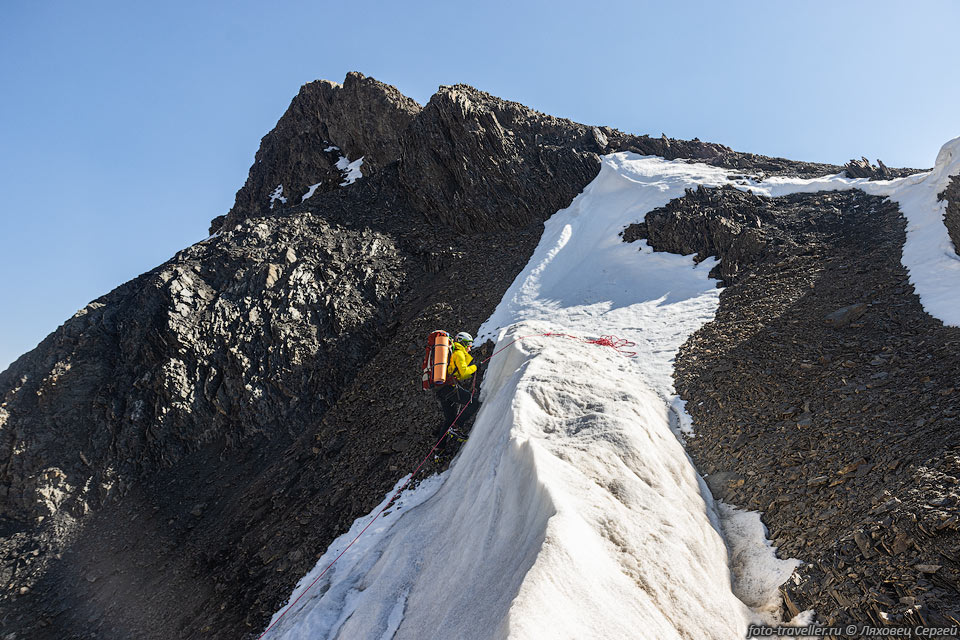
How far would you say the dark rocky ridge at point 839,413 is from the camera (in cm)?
515

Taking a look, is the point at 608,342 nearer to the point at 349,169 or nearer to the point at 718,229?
the point at 718,229

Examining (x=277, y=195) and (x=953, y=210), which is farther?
(x=277, y=195)

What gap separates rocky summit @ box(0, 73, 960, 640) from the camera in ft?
23.1

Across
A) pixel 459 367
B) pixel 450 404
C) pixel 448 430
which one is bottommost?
pixel 448 430

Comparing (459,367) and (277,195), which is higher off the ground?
(277,195)

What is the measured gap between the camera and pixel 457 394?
38.7ft

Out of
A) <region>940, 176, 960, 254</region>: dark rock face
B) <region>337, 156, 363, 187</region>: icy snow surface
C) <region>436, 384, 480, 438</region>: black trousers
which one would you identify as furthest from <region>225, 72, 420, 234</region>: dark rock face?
<region>940, 176, 960, 254</region>: dark rock face

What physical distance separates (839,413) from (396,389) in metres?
11.8

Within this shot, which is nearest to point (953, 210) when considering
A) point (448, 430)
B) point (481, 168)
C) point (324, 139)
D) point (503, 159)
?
point (448, 430)

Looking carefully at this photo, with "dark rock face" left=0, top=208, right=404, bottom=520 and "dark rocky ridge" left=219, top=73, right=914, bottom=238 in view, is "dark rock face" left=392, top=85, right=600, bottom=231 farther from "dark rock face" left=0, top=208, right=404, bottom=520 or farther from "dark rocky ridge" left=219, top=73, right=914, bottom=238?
"dark rock face" left=0, top=208, right=404, bottom=520

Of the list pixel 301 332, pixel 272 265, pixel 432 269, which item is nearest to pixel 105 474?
pixel 301 332

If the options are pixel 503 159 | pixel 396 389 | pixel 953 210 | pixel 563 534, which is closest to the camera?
pixel 563 534

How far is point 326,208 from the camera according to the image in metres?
25.0

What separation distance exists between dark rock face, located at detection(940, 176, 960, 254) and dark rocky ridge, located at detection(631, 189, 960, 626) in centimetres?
121
